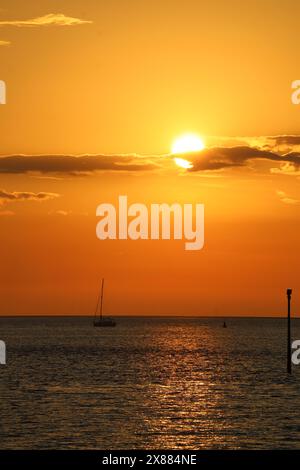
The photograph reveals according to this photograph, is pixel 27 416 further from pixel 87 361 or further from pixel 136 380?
pixel 87 361

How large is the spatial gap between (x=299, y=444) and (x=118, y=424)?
43.1 feet

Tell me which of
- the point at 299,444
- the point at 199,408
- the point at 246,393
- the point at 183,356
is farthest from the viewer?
the point at 183,356

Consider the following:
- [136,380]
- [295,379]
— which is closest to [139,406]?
[136,380]

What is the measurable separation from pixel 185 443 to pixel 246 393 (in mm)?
29314

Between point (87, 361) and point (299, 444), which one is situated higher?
point (87, 361)

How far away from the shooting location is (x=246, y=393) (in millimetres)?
80062

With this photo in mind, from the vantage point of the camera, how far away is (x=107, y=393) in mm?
80125
